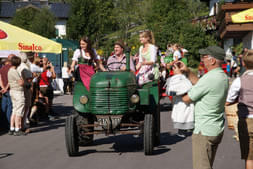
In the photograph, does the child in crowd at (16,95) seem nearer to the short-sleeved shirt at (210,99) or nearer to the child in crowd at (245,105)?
the child in crowd at (245,105)

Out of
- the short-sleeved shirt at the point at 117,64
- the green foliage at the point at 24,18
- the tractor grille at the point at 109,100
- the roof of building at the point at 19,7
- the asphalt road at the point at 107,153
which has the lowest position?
the asphalt road at the point at 107,153

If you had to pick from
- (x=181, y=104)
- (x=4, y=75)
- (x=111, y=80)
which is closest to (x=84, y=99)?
(x=111, y=80)

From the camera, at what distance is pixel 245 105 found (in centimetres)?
→ 534

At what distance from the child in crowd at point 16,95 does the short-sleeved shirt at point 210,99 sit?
664 cm

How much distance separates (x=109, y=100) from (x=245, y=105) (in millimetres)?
2949

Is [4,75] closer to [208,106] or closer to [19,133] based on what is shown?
[19,133]

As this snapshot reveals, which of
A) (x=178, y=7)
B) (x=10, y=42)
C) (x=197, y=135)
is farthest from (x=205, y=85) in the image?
(x=178, y=7)

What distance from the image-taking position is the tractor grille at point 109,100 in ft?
25.5

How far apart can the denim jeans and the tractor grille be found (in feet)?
14.3

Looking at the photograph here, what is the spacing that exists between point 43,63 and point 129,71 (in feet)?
20.6

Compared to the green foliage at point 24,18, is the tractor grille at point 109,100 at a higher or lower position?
lower

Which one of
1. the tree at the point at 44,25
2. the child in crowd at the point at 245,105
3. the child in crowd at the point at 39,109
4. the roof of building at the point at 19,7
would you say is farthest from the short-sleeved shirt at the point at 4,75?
the roof of building at the point at 19,7

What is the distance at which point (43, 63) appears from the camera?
14.1 m

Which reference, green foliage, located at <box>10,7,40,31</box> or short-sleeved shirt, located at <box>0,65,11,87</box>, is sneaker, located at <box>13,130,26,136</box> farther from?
green foliage, located at <box>10,7,40,31</box>
